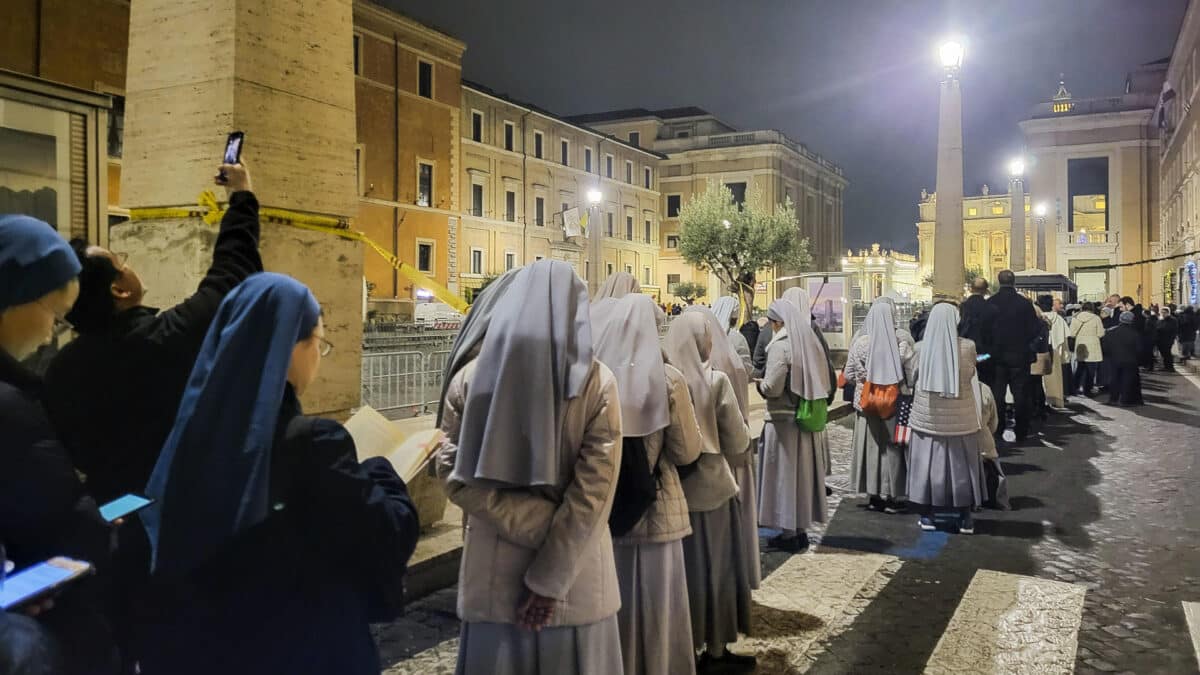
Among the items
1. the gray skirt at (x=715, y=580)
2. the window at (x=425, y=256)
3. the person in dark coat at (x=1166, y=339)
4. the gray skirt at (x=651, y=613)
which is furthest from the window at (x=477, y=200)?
the gray skirt at (x=651, y=613)

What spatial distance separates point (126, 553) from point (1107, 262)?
52988 mm

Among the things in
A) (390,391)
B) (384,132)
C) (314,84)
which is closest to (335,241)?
(314,84)

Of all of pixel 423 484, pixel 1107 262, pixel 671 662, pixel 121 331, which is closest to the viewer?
pixel 121 331

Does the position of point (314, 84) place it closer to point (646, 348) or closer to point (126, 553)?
point (646, 348)

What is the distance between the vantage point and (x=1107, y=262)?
45.7 metres

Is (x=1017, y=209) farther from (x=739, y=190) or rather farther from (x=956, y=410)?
(x=739, y=190)

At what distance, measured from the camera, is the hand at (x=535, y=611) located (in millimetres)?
2393

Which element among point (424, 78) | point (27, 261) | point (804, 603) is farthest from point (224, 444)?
point (424, 78)

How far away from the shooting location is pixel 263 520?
1.71 meters

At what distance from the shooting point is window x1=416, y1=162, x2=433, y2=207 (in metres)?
39.0

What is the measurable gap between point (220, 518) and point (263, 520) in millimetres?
82

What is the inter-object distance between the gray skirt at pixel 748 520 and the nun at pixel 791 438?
129cm

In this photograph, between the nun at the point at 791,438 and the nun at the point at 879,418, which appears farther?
the nun at the point at 879,418

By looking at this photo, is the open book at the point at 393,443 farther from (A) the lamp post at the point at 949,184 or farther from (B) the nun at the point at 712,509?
(A) the lamp post at the point at 949,184
